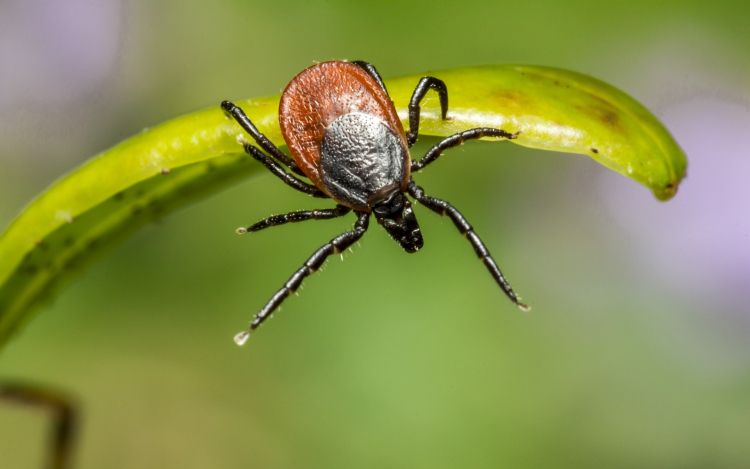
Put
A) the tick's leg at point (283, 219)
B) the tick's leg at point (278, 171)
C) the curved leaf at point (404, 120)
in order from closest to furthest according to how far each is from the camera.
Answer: the curved leaf at point (404, 120), the tick's leg at point (278, 171), the tick's leg at point (283, 219)

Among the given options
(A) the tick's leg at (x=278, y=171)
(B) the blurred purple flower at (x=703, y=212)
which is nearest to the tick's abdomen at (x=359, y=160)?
(A) the tick's leg at (x=278, y=171)

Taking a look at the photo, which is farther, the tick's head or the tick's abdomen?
the tick's head

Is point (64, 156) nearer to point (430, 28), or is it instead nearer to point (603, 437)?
point (430, 28)

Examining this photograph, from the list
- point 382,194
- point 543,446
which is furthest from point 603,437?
point 382,194

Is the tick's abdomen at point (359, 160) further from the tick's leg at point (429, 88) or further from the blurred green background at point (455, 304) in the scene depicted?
the blurred green background at point (455, 304)

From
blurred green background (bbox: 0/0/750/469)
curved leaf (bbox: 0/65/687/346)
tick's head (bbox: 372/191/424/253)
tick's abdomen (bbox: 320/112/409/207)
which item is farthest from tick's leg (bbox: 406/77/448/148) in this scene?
blurred green background (bbox: 0/0/750/469)

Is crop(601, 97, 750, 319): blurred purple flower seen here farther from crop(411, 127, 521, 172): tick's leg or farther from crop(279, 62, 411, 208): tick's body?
crop(279, 62, 411, 208): tick's body
